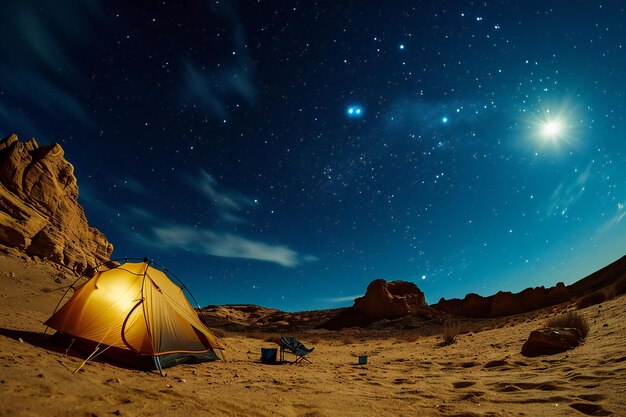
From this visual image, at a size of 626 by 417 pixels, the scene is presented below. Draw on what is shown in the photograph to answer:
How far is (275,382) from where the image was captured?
6.56m

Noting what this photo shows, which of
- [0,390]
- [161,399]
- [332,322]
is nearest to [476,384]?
[161,399]

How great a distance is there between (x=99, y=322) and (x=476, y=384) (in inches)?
348

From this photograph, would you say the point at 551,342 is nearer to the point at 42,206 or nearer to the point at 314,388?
the point at 314,388

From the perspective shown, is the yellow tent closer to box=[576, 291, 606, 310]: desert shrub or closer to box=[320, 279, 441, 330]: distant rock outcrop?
box=[576, 291, 606, 310]: desert shrub

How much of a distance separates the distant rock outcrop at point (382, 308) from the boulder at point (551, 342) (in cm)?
3441

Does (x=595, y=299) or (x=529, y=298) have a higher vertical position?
(x=529, y=298)

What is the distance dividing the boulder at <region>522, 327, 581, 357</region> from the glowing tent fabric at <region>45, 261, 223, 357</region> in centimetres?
963

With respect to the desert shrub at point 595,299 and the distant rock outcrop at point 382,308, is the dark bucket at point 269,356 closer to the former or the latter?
the desert shrub at point 595,299

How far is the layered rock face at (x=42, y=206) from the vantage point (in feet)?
93.2

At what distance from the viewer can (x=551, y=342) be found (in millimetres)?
8164

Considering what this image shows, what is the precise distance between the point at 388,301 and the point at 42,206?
154ft

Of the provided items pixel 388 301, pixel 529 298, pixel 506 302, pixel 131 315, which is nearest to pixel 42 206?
pixel 131 315

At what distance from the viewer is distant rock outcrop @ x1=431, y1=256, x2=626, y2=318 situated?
101 ft

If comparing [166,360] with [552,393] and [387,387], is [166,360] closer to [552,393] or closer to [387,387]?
[387,387]
